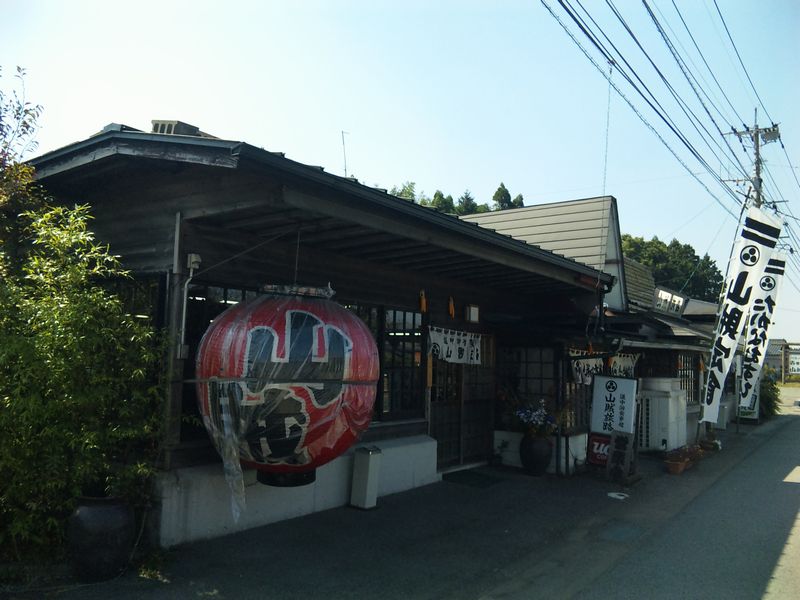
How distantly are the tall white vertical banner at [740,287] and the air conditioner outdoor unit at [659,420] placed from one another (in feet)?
11.7

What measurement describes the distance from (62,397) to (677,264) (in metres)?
56.2

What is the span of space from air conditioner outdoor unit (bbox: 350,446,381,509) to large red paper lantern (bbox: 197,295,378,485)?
2267mm

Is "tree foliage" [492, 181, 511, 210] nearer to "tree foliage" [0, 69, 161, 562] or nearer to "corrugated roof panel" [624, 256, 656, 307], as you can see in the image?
"corrugated roof panel" [624, 256, 656, 307]

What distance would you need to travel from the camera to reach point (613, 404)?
10805 mm

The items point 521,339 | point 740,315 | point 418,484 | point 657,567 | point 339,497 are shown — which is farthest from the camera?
point 521,339

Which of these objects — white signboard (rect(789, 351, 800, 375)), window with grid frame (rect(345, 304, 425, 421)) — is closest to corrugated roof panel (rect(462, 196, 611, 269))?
window with grid frame (rect(345, 304, 425, 421))

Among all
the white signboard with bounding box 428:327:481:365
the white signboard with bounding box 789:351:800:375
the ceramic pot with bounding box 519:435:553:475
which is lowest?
the ceramic pot with bounding box 519:435:553:475

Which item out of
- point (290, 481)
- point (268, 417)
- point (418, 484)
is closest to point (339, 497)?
point (418, 484)

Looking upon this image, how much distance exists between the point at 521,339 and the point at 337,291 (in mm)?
4630

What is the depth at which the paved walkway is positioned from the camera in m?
5.24

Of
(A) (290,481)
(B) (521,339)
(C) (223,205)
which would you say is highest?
(C) (223,205)

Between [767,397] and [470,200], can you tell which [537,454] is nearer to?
[767,397]

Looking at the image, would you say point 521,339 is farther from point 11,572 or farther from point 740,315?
point 11,572

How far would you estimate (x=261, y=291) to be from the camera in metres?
5.80
